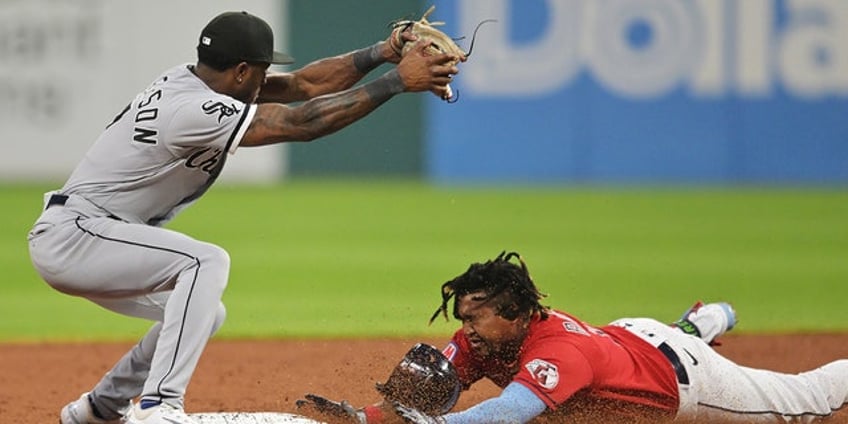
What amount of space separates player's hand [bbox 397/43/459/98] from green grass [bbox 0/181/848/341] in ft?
12.2

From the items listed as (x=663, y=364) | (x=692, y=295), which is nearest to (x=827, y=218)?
(x=692, y=295)

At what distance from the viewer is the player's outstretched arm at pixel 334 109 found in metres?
5.41

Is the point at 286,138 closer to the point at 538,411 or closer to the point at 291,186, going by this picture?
the point at 538,411

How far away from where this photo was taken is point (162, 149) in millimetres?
5570

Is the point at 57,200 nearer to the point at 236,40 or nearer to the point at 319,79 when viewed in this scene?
the point at 236,40

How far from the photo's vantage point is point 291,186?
63.0 feet

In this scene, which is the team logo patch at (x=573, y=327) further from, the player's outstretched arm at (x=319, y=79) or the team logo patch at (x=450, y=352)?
the player's outstretched arm at (x=319, y=79)

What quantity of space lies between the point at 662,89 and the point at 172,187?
535 inches

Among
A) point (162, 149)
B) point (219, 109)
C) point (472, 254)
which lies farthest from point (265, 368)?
point (472, 254)

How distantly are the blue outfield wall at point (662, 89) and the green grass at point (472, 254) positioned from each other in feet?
2.85

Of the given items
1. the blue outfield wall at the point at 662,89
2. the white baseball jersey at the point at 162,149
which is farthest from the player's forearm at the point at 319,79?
the blue outfield wall at the point at 662,89

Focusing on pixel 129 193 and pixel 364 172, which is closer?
pixel 129 193

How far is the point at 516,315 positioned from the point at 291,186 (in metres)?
13.9

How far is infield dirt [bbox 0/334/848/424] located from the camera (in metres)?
6.80
